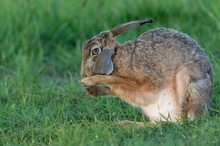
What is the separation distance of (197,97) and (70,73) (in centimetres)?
234

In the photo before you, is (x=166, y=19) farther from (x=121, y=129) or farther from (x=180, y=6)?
(x=121, y=129)

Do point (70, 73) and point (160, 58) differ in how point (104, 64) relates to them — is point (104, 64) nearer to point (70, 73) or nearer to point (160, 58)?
point (160, 58)

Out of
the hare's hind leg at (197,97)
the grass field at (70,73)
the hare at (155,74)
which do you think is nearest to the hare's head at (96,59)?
the hare at (155,74)

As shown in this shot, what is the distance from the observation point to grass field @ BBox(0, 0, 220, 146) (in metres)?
5.71

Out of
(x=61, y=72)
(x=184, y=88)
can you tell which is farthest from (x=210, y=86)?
(x=61, y=72)

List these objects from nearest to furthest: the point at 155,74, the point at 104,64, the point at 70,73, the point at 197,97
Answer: the point at 197,97 < the point at 155,74 < the point at 104,64 < the point at 70,73

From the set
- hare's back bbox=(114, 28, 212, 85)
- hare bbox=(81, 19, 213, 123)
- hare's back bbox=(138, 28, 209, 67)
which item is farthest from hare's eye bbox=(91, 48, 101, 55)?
hare's back bbox=(138, 28, 209, 67)

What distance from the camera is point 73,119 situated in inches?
251

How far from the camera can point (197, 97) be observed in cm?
595

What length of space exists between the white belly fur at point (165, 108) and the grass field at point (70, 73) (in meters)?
0.13

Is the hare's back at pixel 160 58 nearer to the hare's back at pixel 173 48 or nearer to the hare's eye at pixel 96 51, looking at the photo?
the hare's back at pixel 173 48

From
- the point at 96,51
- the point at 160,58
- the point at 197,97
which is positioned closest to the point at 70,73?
the point at 96,51

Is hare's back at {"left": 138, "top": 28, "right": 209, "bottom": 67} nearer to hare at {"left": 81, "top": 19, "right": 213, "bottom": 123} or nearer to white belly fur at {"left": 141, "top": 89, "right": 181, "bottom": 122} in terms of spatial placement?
hare at {"left": 81, "top": 19, "right": 213, "bottom": 123}

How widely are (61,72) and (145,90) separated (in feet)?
8.44
